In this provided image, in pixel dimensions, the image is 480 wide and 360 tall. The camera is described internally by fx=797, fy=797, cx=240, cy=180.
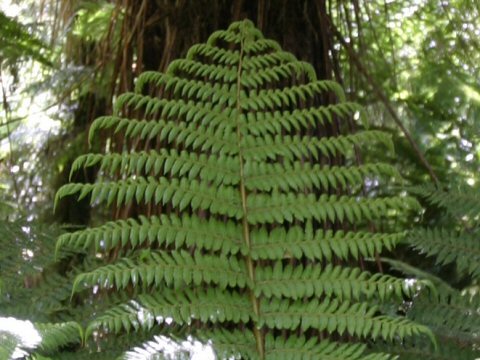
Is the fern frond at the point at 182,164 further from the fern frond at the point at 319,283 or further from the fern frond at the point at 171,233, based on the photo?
the fern frond at the point at 319,283

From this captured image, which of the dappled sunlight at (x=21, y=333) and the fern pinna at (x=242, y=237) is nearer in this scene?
the dappled sunlight at (x=21, y=333)

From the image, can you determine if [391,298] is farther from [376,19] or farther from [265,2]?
[376,19]

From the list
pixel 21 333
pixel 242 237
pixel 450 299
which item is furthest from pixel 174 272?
pixel 450 299

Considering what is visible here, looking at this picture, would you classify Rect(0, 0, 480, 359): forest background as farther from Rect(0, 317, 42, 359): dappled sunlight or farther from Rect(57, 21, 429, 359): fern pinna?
Rect(57, 21, 429, 359): fern pinna

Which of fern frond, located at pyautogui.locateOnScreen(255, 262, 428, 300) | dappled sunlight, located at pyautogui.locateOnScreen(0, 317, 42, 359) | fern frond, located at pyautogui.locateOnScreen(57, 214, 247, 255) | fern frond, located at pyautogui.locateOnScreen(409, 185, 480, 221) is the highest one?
fern frond, located at pyautogui.locateOnScreen(409, 185, 480, 221)

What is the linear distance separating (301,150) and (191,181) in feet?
0.68

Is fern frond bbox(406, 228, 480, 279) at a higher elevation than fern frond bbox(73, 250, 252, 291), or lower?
higher

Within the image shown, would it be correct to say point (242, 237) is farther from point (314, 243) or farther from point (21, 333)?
point (21, 333)

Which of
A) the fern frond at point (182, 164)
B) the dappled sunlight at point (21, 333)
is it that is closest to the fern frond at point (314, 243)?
the fern frond at point (182, 164)

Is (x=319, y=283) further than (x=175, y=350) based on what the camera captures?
Yes

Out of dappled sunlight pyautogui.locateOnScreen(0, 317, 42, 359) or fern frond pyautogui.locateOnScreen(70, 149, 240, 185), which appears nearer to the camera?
dappled sunlight pyautogui.locateOnScreen(0, 317, 42, 359)

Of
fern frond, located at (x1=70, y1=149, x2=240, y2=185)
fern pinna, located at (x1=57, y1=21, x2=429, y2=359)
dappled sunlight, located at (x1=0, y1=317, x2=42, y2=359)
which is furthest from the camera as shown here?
fern frond, located at (x1=70, y1=149, x2=240, y2=185)

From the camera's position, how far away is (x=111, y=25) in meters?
2.08

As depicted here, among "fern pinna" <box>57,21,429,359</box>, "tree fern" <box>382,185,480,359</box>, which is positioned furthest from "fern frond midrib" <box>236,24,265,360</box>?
"tree fern" <box>382,185,480,359</box>
